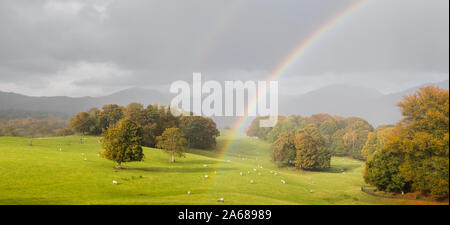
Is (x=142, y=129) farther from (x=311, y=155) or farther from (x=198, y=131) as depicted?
(x=198, y=131)

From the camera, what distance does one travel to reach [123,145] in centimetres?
4766

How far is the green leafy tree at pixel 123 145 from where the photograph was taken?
47.7 m

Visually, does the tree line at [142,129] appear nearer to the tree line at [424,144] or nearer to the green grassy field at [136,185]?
the green grassy field at [136,185]

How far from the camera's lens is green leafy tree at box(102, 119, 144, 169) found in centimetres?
4766

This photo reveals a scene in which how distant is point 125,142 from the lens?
4834cm

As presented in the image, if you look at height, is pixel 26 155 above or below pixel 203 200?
above

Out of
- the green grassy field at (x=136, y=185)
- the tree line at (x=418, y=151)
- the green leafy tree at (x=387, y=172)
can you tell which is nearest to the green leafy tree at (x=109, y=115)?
the green grassy field at (x=136, y=185)

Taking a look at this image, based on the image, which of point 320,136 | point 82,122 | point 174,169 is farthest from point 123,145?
point 320,136
